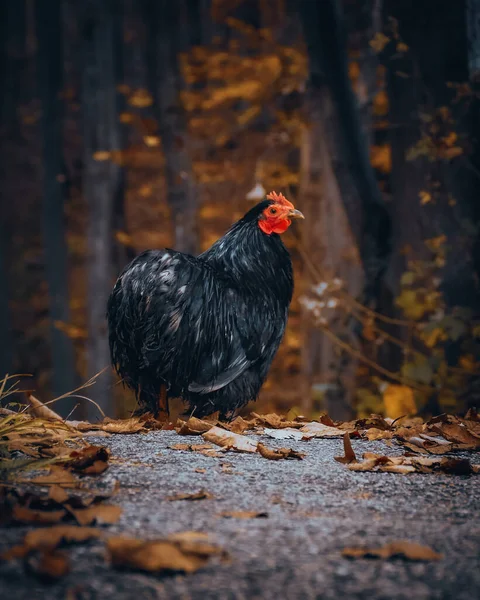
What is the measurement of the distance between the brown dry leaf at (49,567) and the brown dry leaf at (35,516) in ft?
1.05

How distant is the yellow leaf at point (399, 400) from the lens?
6.48 meters

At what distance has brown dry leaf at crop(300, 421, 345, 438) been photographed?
390 centimetres

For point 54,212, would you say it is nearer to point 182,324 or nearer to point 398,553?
point 182,324

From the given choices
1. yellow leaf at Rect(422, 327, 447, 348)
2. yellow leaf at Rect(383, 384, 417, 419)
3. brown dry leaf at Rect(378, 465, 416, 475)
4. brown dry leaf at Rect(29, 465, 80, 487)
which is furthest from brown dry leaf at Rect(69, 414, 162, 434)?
yellow leaf at Rect(422, 327, 447, 348)

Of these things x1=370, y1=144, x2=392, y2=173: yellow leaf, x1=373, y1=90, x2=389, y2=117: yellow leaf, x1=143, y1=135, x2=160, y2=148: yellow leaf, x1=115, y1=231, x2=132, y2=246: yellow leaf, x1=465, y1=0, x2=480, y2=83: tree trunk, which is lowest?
x1=115, y1=231, x2=132, y2=246: yellow leaf

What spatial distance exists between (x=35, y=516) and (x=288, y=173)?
7.15 m

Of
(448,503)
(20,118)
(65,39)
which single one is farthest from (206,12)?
(448,503)

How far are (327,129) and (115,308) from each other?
133 inches

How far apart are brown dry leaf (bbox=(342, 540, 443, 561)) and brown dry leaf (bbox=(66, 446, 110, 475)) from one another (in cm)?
113

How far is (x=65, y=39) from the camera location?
10.3 m

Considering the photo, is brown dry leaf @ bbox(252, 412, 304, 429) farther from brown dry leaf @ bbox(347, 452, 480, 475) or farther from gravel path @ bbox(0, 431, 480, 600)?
brown dry leaf @ bbox(347, 452, 480, 475)

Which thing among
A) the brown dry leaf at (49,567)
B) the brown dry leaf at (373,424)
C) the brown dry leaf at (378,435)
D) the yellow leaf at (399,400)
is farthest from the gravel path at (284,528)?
the yellow leaf at (399,400)

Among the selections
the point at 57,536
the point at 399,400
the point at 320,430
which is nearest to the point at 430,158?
the point at 399,400

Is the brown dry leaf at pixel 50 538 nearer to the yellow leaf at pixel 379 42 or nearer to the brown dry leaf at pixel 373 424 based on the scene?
the brown dry leaf at pixel 373 424
